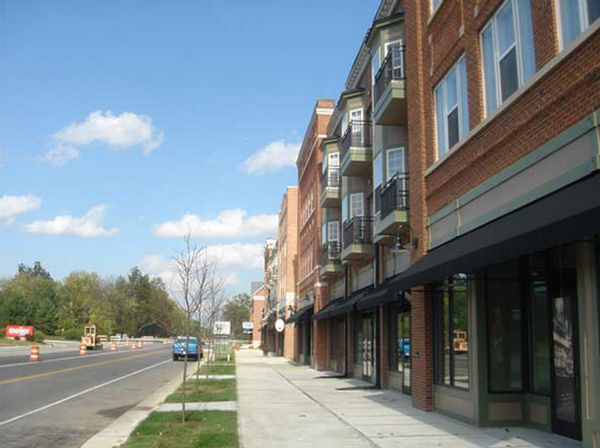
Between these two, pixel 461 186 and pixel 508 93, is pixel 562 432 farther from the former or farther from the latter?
pixel 508 93

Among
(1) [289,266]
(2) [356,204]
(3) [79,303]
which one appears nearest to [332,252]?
(2) [356,204]

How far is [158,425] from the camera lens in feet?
40.0

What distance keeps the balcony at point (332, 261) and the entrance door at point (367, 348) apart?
4223mm

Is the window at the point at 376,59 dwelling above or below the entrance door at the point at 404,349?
above

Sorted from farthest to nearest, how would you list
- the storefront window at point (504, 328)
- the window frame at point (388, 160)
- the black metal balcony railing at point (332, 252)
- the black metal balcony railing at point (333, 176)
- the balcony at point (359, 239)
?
the black metal balcony railing at point (333, 176)
the black metal balcony railing at point (332, 252)
the balcony at point (359, 239)
the window frame at point (388, 160)
the storefront window at point (504, 328)

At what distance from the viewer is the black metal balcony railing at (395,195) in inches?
667

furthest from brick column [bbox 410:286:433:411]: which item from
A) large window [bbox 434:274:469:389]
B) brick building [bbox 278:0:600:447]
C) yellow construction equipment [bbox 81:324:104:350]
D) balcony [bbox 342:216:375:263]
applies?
yellow construction equipment [bbox 81:324:104:350]

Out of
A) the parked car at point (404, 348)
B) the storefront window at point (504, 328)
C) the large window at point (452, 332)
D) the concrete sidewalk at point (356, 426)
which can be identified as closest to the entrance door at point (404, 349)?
the parked car at point (404, 348)

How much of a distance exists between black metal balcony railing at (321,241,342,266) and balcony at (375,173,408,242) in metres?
10.0

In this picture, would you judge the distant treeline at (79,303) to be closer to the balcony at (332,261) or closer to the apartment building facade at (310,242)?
the apartment building facade at (310,242)

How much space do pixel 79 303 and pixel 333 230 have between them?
91074 mm

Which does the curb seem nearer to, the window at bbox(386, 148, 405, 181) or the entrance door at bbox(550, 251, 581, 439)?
the entrance door at bbox(550, 251, 581, 439)

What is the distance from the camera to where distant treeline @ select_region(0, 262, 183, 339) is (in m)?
90.6

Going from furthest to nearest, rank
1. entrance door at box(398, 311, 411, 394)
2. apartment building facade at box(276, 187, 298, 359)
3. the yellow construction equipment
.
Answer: the yellow construction equipment, apartment building facade at box(276, 187, 298, 359), entrance door at box(398, 311, 411, 394)
